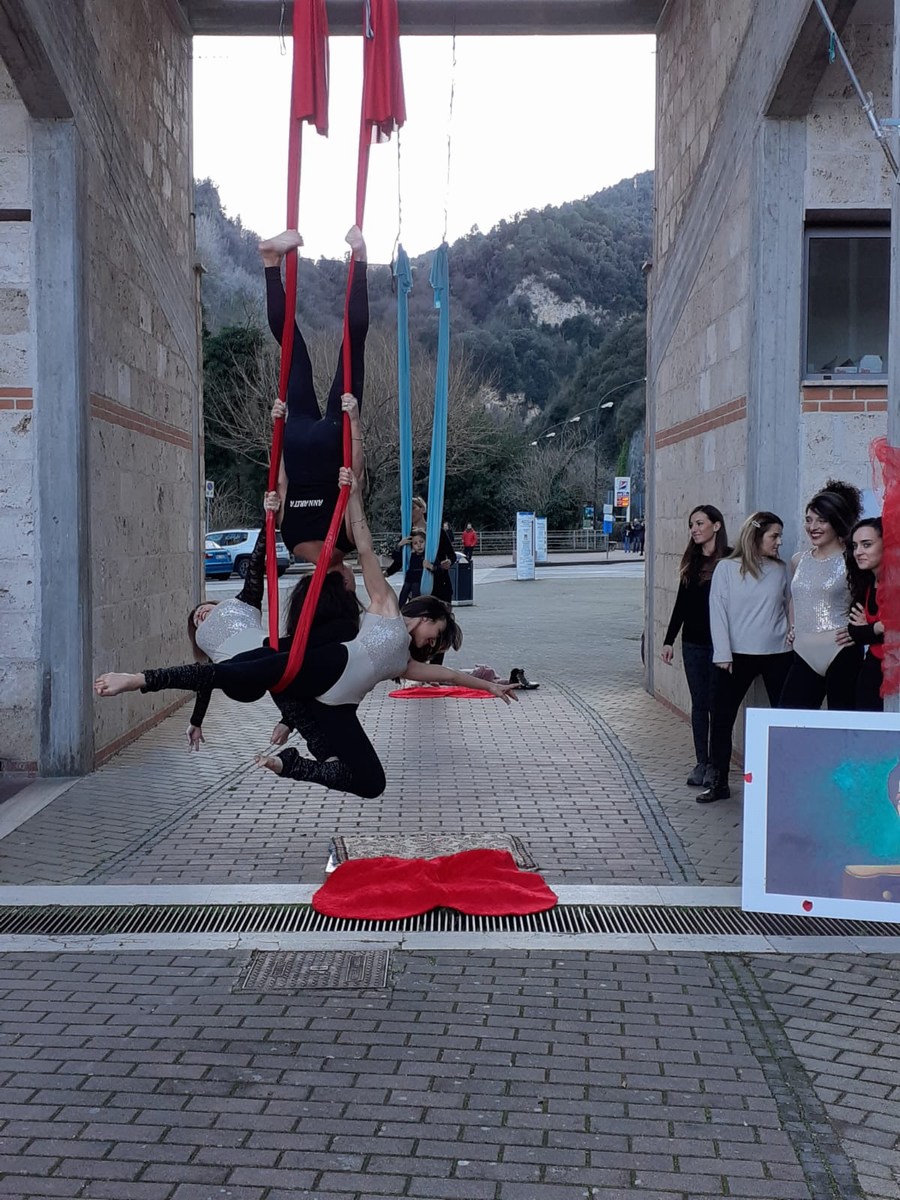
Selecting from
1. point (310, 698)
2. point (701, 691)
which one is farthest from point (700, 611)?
point (310, 698)

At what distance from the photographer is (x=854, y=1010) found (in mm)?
4270

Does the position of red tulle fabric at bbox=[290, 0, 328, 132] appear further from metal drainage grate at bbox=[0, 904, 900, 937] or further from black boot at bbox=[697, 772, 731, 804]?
black boot at bbox=[697, 772, 731, 804]

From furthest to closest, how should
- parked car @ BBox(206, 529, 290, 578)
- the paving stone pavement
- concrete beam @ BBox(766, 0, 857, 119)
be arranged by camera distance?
1. parked car @ BBox(206, 529, 290, 578)
2. concrete beam @ BBox(766, 0, 857, 119)
3. the paving stone pavement

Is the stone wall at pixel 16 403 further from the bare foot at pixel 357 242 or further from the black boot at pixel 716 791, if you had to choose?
the black boot at pixel 716 791

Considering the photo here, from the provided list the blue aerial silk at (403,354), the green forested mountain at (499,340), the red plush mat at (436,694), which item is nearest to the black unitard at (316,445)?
the blue aerial silk at (403,354)

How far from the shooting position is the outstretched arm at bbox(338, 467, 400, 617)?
4887 mm

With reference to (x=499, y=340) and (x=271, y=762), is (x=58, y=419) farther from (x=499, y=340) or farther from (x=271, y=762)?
(x=499, y=340)

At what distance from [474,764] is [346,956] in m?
3.99

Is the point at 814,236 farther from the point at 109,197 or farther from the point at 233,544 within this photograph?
the point at 233,544

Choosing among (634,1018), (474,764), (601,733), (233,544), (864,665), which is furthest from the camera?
(233,544)

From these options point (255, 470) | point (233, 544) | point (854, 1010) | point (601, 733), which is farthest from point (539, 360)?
point (854, 1010)

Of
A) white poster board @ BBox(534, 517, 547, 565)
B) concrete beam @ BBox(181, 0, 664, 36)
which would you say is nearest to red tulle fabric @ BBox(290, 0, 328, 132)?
concrete beam @ BBox(181, 0, 664, 36)

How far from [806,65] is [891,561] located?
3.76m

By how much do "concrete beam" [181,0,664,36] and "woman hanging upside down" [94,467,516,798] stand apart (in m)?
7.45
